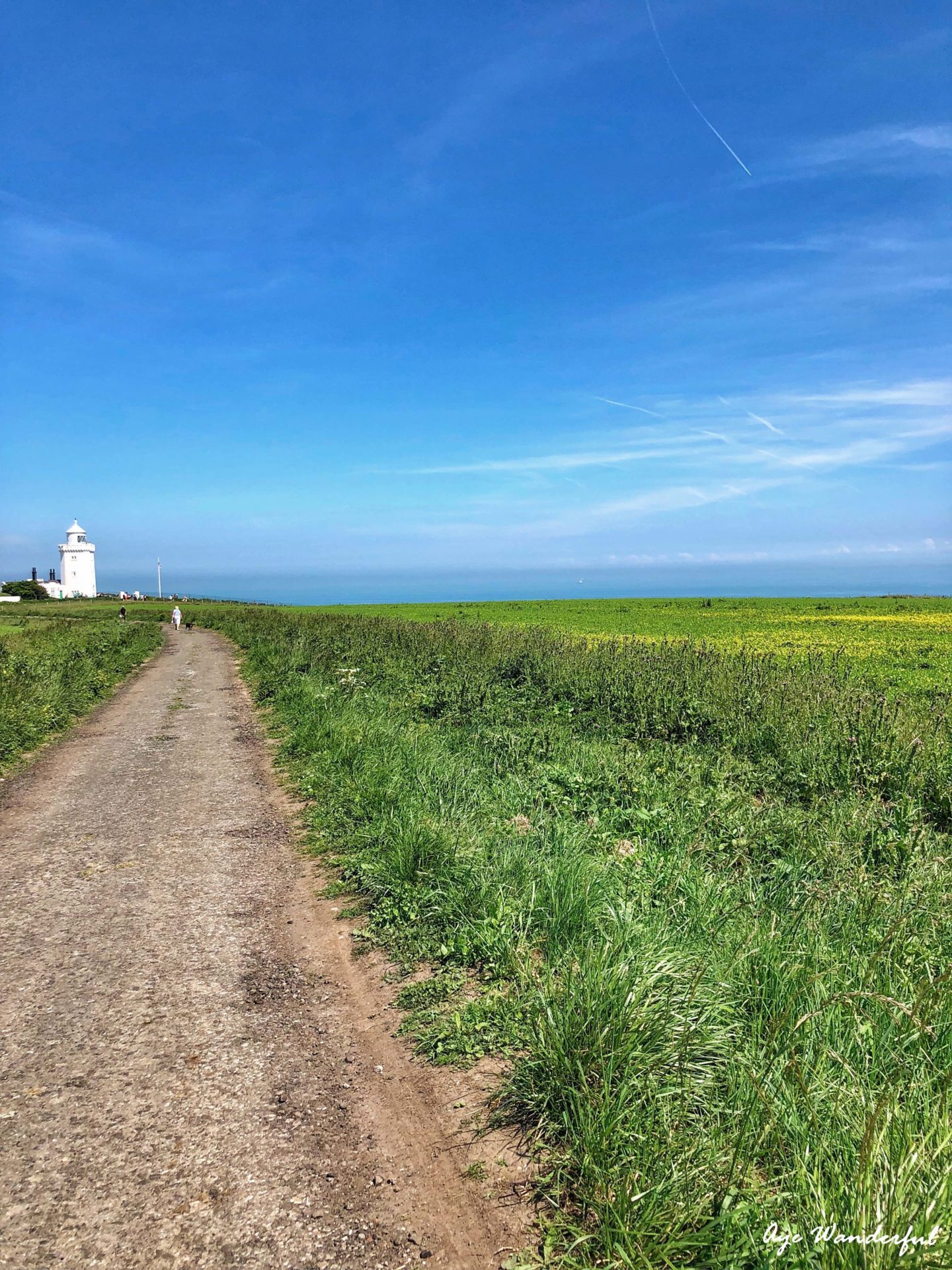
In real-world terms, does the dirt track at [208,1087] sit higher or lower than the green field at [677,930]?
lower

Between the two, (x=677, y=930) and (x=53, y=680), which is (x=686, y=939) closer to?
(x=677, y=930)

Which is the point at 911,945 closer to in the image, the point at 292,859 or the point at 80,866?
the point at 292,859

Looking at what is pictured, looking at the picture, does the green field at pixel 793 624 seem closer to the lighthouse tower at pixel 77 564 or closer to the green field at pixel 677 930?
the green field at pixel 677 930

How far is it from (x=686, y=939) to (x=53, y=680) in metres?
15.1

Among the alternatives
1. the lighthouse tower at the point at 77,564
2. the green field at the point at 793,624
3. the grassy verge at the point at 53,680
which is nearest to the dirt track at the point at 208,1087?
the grassy verge at the point at 53,680

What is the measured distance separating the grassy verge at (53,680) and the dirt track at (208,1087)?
18.6ft

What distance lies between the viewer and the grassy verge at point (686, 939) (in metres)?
2.52

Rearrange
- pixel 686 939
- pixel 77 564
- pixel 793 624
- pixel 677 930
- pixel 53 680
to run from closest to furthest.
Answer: pixel 686 939, pixel 677 930, pixel 53 680, pixel 793 624, pixel 77 564

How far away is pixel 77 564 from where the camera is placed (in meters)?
129

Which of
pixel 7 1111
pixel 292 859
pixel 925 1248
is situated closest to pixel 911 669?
pixel 292 859

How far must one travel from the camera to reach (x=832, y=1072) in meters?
3.09

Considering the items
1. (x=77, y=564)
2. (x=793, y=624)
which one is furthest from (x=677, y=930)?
(x=77, y=564)

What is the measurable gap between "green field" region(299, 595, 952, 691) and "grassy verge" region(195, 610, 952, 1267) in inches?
368

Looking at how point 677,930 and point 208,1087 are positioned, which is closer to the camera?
point 208,1087
